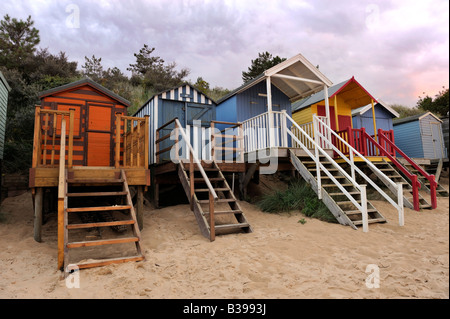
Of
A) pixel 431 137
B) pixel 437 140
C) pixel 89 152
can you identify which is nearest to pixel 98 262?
pixel 89 152

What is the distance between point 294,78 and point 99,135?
6067 millimetres

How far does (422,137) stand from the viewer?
1463 cm

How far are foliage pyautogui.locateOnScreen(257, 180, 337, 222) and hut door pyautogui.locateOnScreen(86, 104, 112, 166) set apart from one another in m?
4.51

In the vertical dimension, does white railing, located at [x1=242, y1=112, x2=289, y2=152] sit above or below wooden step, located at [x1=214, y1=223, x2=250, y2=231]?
above

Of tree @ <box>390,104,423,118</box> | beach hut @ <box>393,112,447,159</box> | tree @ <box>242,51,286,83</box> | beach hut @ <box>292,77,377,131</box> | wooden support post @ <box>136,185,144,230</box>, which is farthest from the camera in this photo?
tree @ <box>390,104,423,118</box>

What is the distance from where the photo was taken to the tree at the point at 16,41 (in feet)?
49.0

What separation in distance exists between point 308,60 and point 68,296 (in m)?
8.77

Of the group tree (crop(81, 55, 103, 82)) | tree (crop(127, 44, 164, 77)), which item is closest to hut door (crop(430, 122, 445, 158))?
tree (crop(127, 44, 164, 77))

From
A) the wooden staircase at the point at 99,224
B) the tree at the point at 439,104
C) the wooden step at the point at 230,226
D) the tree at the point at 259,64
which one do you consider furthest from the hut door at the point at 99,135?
the tree at the point at 439,104

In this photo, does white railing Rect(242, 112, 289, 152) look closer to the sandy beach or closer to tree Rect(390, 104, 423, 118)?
the sandy beach

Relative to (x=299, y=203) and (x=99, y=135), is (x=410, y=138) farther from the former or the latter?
(x=99, y=135)

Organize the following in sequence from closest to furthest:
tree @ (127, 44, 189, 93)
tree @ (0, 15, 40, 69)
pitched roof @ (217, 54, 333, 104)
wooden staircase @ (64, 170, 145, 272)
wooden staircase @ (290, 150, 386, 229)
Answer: wooden staircase @ (64, 170, 145, 272) → wooden staircase @ (290, 150, 386, 229) → pitched roof @ (217, 54, 333, 104) → tree @ (0, 15, 40, 69) → tree @ (127, 44, 189, 93)

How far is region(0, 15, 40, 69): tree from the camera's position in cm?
1493

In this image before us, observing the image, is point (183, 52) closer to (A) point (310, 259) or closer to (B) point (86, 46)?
(B) point (86, 46)
